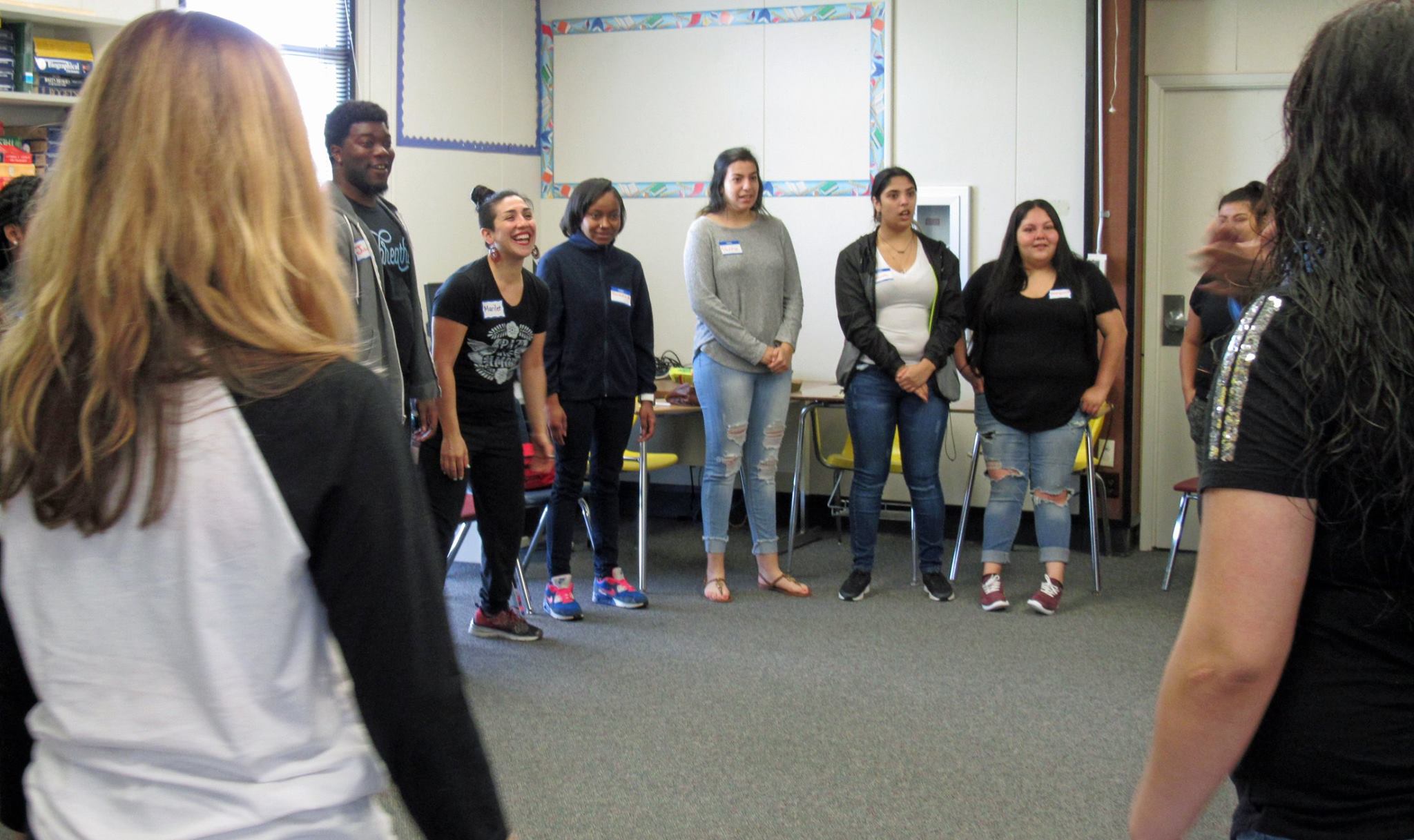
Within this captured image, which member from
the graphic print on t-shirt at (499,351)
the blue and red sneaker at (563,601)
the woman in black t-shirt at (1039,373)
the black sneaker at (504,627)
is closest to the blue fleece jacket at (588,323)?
the graphic print on t-shirt at (499,351)

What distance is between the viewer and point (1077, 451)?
4633mm

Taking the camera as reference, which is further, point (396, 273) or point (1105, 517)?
point (1105, 517)

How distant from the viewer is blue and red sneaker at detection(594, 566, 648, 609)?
4.64m

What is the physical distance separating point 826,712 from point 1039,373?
5.51 feet

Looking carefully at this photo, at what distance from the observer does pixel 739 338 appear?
15.0 feet

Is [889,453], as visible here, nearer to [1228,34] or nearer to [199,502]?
[1228,34]

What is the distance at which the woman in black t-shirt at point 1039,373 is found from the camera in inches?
179

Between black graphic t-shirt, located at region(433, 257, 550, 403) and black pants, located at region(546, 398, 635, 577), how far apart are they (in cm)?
58

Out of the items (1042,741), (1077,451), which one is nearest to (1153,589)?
(1077,451)

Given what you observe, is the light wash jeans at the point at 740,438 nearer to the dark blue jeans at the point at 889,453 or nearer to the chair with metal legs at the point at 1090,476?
the dark blue jeans at the point at 889,453

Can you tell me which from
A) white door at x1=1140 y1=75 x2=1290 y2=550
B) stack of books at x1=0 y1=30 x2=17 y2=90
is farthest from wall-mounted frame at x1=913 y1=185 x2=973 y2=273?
stack of books at x1=0 y1=30 x2=17 y2=90

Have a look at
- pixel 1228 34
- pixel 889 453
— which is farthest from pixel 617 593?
pixel 1228 34

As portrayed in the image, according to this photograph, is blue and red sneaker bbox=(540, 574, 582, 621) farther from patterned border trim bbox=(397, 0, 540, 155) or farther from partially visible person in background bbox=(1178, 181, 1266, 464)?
patterned border trim bbox=(397, 0, 540, 155)

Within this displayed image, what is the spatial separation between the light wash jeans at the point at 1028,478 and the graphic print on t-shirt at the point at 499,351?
5.92ft
